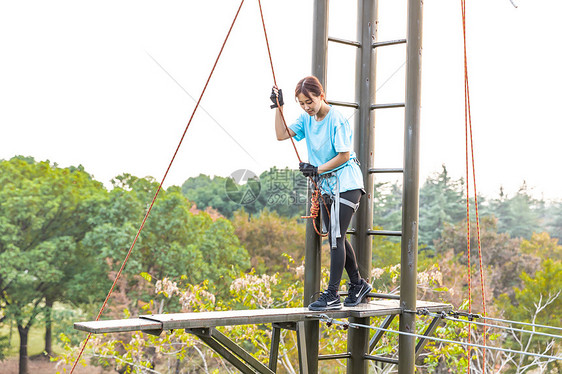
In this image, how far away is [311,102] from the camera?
10.6 feet

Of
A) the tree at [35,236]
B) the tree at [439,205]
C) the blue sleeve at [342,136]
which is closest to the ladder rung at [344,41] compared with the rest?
the blue sleeve at [342,136]

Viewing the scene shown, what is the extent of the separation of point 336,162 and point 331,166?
0.11 ft

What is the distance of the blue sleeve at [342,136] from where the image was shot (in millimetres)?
3240

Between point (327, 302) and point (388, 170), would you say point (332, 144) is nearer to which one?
point (388, 170)

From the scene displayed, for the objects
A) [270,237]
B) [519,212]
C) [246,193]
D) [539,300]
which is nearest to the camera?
[539,300]

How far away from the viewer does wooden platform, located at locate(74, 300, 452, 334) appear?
8.09 ft

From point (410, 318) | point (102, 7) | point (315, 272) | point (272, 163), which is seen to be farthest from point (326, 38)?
point (102, 7)

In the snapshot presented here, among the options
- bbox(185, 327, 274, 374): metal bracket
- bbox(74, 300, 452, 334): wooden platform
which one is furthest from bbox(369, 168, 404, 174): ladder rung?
bbox(185, 327, 274, 374): metal bracket

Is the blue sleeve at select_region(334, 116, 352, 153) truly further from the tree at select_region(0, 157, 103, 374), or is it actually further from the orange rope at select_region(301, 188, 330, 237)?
the tree at select_region(0, 157, 103, 374)

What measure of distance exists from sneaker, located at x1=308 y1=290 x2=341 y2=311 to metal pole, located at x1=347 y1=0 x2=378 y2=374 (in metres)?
0.52

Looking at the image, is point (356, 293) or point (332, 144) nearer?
point (332, 144)

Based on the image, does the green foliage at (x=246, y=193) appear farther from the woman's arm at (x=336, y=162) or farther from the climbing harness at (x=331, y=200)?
the woman's arm at (x=336, y=162)

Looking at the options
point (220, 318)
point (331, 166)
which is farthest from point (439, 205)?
point (220, 318)

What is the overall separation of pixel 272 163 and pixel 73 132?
5.40 metres
